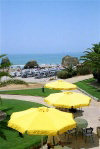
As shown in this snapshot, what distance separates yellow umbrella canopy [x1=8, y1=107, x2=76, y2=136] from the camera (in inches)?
343

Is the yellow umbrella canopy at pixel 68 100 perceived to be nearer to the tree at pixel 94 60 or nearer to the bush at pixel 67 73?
the tree at pixel 94 60

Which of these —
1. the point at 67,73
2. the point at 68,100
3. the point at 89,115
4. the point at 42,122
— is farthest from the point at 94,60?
the point at 42,122

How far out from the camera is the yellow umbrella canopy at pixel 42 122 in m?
8.71

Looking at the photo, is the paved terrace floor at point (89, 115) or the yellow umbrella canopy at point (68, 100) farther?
the yellow umbrella canopy at point (68, 100)

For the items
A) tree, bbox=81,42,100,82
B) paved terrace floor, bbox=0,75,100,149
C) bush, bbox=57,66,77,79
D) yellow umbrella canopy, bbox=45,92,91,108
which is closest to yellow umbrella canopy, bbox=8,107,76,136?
paved terrace floor, bbox=0,75,100,149

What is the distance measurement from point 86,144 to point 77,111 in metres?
6.02

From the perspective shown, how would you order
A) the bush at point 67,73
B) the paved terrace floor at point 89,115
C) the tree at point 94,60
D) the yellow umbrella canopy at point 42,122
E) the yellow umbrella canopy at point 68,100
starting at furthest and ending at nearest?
the bush at point 67,73, the tree at point 94,60, the yellow umbrella canopy at point 68,100, the paved terrace floor at point 89,115, the yellow umbrella canopy at point 42,122

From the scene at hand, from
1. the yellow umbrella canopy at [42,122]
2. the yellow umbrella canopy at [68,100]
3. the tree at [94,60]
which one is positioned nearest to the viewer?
the yellow umbrella canopy at [42,122]

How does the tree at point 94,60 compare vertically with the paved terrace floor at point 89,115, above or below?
above

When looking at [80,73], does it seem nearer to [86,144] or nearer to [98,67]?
[98,67]

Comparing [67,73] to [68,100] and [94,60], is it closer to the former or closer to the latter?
[94,60]

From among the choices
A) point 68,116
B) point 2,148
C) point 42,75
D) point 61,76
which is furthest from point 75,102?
point 42,75

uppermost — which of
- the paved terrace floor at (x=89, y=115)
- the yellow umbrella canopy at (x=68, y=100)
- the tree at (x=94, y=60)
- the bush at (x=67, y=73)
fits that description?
the tree at (x=94, y=60)

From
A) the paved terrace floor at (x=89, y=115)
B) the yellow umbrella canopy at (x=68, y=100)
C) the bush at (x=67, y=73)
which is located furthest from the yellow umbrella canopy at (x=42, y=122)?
the bush at (x=67, y=73)
